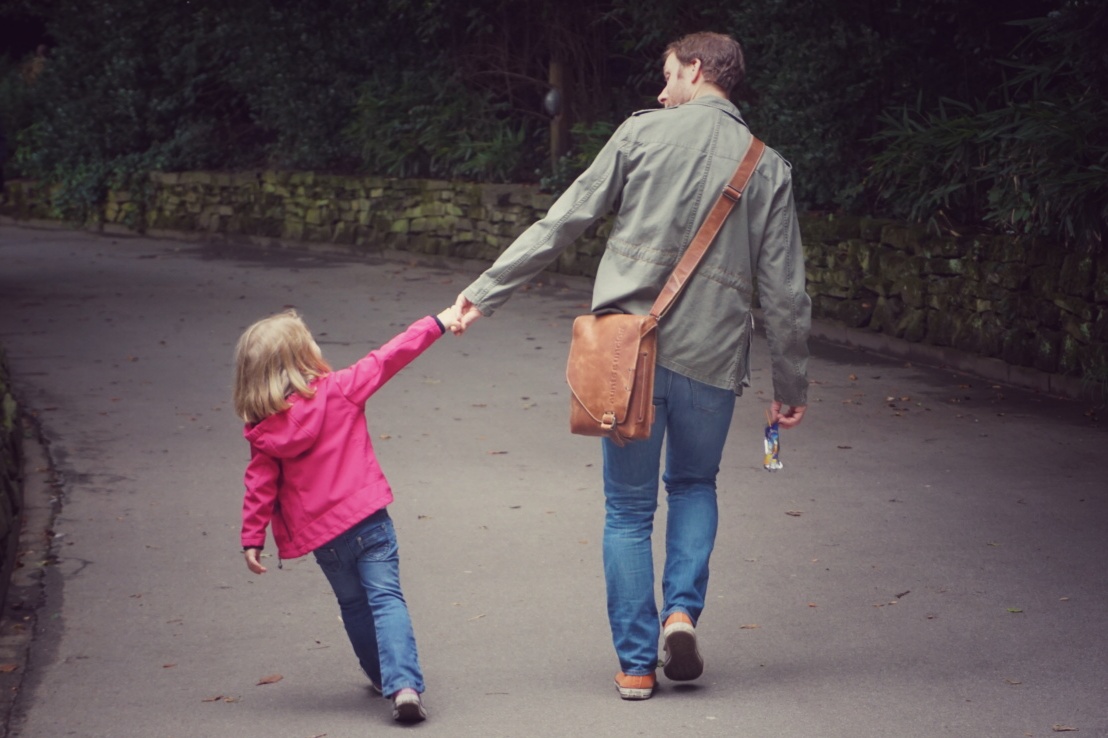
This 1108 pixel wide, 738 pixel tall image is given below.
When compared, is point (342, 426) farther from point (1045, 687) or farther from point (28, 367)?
point (28, 367)

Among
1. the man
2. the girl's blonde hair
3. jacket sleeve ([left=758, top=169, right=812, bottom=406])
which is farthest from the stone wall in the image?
the girl's blonde hair

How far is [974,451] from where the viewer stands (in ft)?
26.6

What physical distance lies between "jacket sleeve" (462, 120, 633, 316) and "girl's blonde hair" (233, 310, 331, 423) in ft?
1.79

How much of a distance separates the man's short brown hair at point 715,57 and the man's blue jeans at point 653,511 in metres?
0.89

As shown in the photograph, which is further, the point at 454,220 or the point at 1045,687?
the point at 454,220

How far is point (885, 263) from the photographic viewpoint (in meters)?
11.7

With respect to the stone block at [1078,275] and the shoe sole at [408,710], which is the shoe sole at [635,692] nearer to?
the shoe sole at [408,710]

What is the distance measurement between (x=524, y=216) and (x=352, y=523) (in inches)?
511

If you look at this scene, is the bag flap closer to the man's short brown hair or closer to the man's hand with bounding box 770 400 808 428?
the man's hand with bounding box 770 400 808 428

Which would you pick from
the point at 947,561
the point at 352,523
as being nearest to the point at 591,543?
the point at 947,561

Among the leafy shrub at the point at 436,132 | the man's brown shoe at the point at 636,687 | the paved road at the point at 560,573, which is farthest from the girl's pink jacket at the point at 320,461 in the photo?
the leafy shrub at the point at 436,132

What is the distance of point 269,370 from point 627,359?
3.34 feet

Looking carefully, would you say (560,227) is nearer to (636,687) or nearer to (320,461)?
(320,461)

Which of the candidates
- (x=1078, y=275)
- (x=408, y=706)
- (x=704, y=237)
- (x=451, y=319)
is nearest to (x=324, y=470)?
(x=451, y=319)
